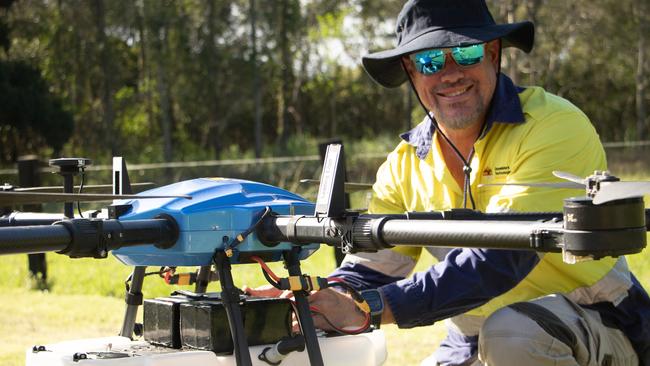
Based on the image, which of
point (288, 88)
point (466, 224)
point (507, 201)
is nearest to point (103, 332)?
point (507, 201)

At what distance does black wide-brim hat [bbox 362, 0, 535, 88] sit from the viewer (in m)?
3.30

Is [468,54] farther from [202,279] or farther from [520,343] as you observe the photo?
[202,279]

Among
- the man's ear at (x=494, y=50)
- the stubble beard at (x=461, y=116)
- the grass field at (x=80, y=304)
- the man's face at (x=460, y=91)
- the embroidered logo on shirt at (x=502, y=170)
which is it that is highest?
the man's ear at (x=494, y=50)

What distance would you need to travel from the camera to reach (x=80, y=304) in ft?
24.5

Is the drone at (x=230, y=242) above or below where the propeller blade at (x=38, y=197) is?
below

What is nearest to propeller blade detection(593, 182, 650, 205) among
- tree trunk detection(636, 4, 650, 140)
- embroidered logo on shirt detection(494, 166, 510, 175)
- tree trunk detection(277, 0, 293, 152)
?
embroidered logo on shirt detection(494, 166, 510, 175)

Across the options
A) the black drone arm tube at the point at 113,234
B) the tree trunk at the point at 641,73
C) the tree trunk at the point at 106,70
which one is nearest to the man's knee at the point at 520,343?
the black drone arm tube at the point at 113,234

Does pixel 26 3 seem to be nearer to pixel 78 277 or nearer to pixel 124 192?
pixel 78 277

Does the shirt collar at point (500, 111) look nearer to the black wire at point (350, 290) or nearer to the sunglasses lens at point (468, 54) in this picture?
the sunglasses lens at point (468, 54)

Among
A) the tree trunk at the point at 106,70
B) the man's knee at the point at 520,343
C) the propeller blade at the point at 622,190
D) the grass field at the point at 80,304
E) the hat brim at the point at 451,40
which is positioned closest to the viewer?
the propeller blade at the point at 622,190

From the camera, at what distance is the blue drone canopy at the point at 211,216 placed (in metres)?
2.58

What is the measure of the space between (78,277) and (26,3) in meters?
26.8

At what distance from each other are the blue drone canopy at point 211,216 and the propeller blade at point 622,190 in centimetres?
102

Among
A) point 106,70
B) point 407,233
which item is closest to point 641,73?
point 106,70
